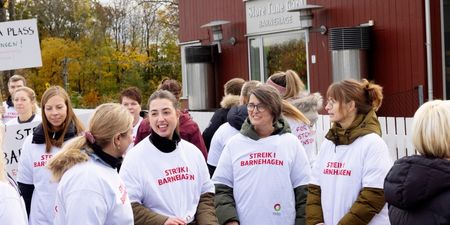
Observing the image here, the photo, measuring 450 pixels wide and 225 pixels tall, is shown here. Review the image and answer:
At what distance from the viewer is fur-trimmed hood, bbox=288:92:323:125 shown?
6.81 metres

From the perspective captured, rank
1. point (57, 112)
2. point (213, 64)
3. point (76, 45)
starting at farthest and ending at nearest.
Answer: point (76, 45) → point (213, 64) → point (57, 112)

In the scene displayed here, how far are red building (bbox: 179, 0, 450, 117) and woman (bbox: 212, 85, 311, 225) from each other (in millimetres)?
7614

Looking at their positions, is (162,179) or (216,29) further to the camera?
(216,29)

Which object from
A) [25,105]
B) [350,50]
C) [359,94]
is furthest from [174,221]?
[350,50]

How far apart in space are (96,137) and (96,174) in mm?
245

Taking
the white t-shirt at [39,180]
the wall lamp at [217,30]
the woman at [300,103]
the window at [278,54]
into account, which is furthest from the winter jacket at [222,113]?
the wall lamp at [217,30]

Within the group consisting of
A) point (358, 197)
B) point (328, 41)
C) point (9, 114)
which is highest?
point (328, 41)

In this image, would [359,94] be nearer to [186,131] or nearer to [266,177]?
[266,177]

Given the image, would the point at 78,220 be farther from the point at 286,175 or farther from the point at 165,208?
the point at 286,175

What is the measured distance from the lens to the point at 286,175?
16.4ft

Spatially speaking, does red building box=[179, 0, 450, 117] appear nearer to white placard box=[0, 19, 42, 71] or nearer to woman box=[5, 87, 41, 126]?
white placard box=[0, 19, 42, 71]

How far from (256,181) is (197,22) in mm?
15031

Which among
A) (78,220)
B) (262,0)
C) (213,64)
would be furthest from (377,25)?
(78,220)

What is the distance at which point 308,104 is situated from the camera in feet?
22.6
